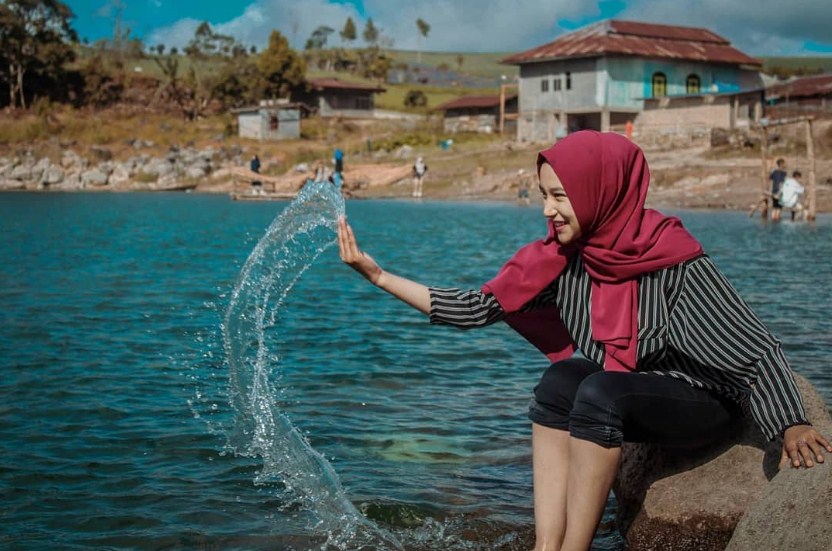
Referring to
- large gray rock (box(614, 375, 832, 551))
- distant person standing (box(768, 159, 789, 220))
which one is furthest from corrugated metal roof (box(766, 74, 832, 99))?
large gray rock (box(614, 375, 832, 551))

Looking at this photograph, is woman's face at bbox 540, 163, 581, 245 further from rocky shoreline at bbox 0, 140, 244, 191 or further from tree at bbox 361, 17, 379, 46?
tree at bbox 361, 17, 379, 46

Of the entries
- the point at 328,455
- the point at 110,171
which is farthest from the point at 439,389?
the point at 110,171

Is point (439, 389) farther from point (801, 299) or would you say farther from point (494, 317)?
point (801, 299)

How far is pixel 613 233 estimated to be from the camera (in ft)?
12.8

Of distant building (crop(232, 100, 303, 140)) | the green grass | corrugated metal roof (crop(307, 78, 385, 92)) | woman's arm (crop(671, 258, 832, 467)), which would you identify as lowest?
woman's arm (crop(671, 258, 832, 467))

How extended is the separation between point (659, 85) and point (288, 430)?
5521cm

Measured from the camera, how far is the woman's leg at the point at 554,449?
4.09 m

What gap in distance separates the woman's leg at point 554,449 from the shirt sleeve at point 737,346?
0.44 m

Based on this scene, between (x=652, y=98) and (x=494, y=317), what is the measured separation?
178ft

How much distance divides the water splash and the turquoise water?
0.03 metres

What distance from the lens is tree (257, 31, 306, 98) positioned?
256ft

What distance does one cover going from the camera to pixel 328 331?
11531mm

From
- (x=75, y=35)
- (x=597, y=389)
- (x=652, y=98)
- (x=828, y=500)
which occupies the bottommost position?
(x=828, y=500)

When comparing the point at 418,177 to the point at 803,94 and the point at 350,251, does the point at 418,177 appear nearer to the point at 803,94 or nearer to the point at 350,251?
the point at 803,94
